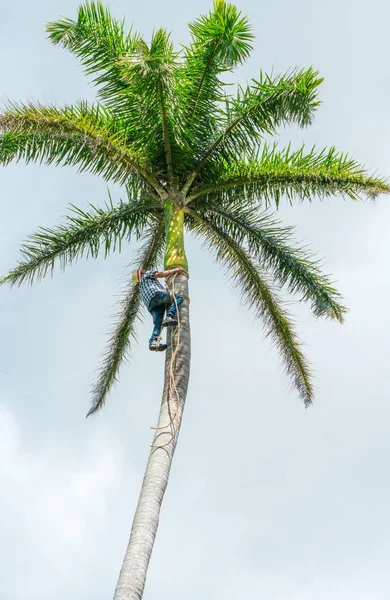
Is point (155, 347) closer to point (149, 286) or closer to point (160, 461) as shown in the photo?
point (149, 286)

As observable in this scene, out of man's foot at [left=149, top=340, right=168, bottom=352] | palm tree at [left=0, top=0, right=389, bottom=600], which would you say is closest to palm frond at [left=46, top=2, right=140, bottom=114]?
palm tree at [left=0, top=0, right=389, bottom=600]

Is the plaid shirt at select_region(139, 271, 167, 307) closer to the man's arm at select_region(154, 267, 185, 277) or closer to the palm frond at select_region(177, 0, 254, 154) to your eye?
the man's arm at select_region(154, 267, 185, 277)

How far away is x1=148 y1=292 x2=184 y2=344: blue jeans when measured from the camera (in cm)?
1035

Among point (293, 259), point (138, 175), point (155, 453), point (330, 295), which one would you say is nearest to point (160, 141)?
point (138, 175)

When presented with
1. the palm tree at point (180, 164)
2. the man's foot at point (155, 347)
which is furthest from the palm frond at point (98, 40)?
the man's foot at point (155, 347)

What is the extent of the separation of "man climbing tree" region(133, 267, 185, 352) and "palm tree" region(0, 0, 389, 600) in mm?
211

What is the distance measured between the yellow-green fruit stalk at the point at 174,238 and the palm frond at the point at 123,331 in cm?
171

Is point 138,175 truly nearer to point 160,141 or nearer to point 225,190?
point 160,141

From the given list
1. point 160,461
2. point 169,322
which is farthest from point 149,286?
point 160,461

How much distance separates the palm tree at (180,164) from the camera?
414 inches

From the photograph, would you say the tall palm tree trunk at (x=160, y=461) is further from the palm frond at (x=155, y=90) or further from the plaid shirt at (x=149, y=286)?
the palm frond at (x=155, y=90)

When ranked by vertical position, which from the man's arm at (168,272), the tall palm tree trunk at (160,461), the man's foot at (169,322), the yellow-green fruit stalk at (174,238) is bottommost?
the tall palm tree trunk at (160,461)

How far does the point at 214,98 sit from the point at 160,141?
1.04m

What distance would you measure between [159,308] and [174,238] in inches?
49.1
